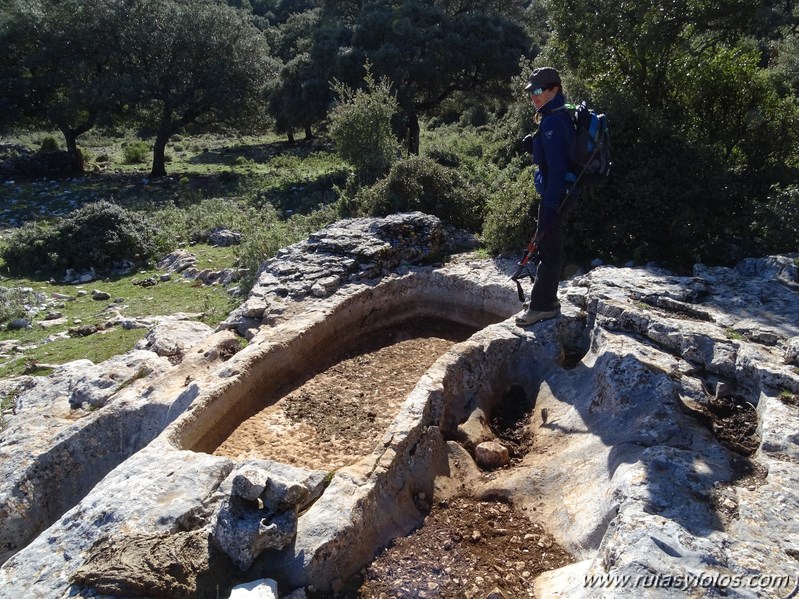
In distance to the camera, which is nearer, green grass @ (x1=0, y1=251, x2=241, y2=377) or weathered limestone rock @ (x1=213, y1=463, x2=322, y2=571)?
weathered limestone rock @ (x1=213, y1=463, x2=322, y2=571)

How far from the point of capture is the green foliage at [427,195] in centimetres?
1123

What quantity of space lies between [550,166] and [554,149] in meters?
0.17

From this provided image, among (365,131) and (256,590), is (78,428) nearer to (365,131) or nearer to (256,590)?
(256,590)

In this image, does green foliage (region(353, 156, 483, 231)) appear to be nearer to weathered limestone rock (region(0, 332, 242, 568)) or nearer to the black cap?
weathered limestone rock (region(0, 332, 242, 568))

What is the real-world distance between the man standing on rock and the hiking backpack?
76mm

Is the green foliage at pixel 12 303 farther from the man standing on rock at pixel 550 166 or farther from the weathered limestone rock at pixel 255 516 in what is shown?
the man standing on rock at pixel 550 166

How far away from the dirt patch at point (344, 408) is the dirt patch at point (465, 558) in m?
1.26

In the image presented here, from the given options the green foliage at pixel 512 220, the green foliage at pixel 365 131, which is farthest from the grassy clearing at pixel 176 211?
the green foliage at pixel 512 220

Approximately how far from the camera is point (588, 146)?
19.1 feet

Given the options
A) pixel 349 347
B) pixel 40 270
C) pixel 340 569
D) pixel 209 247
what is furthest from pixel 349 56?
pixel 340 569

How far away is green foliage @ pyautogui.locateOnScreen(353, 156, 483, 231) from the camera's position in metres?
11.2

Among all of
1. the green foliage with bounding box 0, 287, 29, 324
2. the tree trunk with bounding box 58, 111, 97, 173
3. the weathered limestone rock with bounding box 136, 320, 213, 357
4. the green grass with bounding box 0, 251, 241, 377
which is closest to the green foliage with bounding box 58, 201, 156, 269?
the green grass with bounding box 0, 251, 241, 377

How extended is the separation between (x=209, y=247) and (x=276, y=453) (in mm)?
10261

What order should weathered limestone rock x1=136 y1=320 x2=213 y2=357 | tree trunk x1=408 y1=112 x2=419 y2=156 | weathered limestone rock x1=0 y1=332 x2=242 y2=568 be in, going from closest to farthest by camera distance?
weathered limestone rock x1=0 y1=332 x2=242 y2=568 < weathered limestone rock x1=136 y1=320 x2=213 y2=357 < tree trunk x1=408 y1=112 x2=419 y2=156
